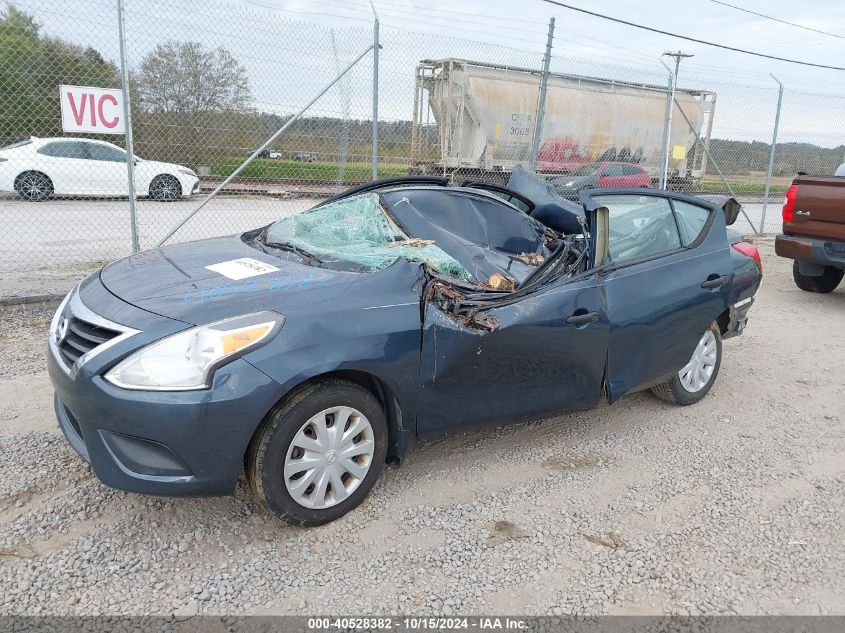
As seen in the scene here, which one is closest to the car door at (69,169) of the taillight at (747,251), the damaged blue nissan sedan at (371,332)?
the damaged blue nissan sedan at (371,332)

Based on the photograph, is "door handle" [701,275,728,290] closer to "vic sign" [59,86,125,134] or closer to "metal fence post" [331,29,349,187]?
"metal fence post" [331,29,349,187]

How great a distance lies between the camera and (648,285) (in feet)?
12.6

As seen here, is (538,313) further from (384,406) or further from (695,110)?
(695,110)

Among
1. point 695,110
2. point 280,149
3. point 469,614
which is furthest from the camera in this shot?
point 695,110

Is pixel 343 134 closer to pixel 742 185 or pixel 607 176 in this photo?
pixel 607 176

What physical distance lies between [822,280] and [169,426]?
27.6ft

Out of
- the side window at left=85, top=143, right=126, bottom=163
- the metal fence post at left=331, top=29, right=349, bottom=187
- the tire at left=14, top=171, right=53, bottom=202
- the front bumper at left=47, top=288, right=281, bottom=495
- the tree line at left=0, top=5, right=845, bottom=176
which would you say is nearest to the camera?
the front bumper at left=47, top=288, right=281, bottom=495

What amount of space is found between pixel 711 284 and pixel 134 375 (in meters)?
3.47

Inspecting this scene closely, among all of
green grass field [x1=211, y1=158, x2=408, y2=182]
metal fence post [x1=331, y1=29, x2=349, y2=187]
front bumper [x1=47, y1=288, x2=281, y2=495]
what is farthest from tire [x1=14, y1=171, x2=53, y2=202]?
front bumper [x1=47, y1=288, x2=281, y2=495]

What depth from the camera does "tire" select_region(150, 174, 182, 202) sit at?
10992mm

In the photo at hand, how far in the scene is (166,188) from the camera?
443 inches

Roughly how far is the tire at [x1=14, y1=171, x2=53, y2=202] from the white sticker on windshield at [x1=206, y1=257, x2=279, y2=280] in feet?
31.4

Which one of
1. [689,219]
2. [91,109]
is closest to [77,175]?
[91,109]

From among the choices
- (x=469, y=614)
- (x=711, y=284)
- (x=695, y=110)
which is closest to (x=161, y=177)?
(x=711, y=284)
